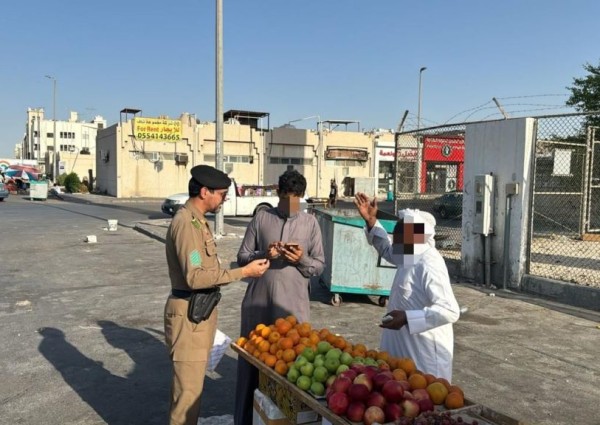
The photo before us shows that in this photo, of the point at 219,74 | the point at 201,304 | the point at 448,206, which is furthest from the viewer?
the point at 448,206

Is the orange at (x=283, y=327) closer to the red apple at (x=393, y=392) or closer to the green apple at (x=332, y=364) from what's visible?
the green apple at (x=332, y=364)

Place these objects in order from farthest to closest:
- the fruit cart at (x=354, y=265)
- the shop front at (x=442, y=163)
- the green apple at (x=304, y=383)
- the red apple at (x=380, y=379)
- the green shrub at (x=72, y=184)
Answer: the green shrub at (x=72, y=184) → the shop front at (x=442, y=163) → the fruit cart at (x=354, y=265) → the green apple at (x=304, y=383) → the red apple at (x=380, y=379)

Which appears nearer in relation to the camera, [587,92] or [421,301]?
[421,301]

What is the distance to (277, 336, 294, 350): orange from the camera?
310 cm

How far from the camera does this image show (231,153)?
4100 centimetres

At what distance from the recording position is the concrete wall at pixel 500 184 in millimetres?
8508

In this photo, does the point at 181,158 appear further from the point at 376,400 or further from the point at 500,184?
the point at 376,400

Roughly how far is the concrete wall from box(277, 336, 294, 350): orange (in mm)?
6525

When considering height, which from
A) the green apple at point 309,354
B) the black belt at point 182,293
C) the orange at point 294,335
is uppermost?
the black belt at point 182,293

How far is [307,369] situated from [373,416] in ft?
1.92

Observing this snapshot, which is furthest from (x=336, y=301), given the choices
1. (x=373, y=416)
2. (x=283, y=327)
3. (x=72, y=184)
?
(x=72, y=184)

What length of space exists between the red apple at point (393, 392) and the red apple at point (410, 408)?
4 centimetres

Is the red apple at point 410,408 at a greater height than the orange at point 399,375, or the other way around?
the orange at point 399,375

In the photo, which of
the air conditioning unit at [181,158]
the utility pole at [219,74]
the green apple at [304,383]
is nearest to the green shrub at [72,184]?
the air conditioning unit at [181,158]
